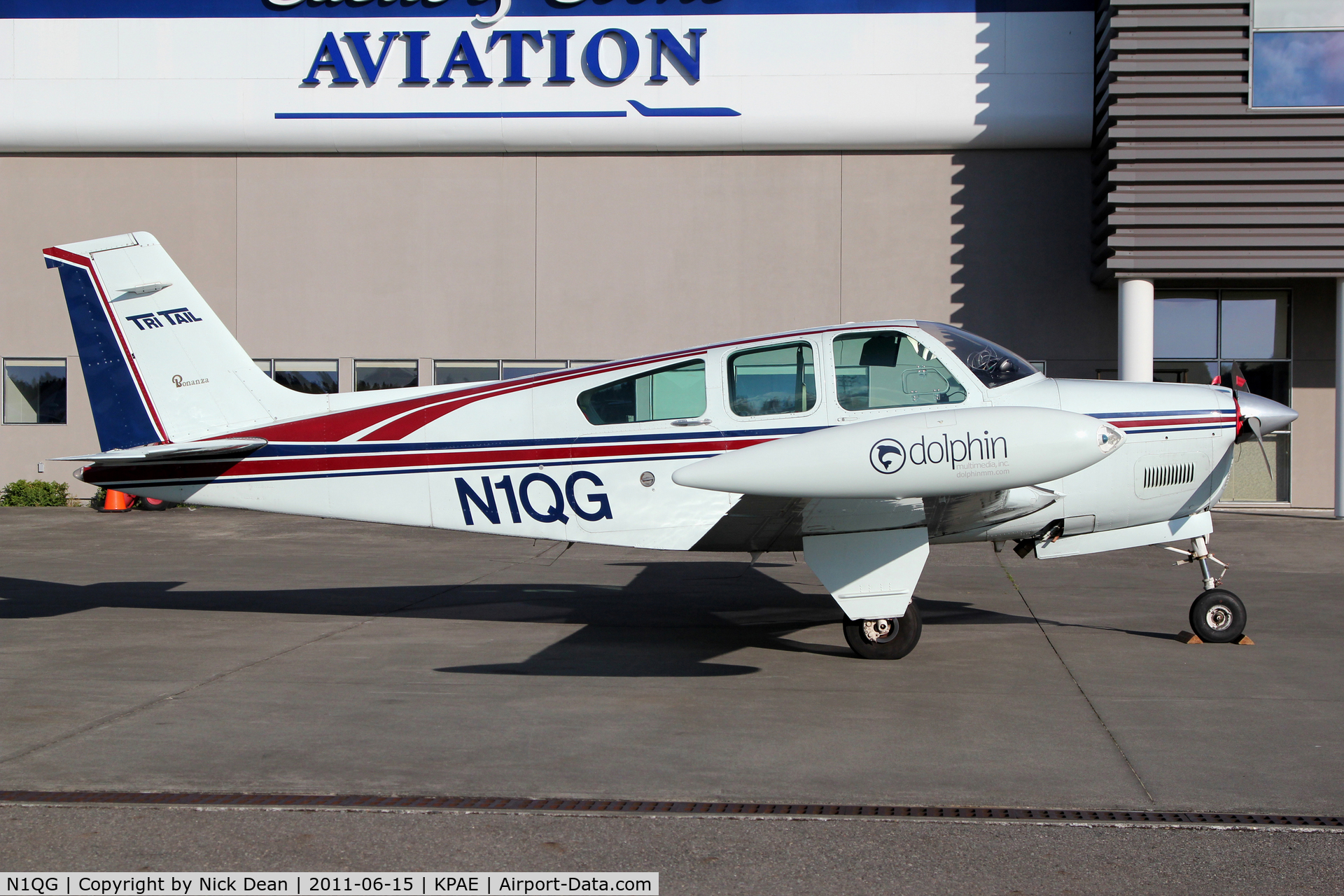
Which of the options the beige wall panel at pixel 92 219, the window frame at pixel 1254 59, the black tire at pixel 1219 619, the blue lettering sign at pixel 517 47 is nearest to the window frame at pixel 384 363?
the beige wall panel at pixel 92 219

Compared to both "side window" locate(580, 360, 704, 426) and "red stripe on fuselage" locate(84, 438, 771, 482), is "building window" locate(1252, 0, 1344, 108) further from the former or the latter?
"red stripe on fuselage" locate(84, 438, 771, 482)

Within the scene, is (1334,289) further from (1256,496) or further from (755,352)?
(755,352)

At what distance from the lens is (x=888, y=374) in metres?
7.39

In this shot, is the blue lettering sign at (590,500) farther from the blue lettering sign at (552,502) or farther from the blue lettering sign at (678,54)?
the blue lettering sign at (678,54)

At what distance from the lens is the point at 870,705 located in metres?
6.27

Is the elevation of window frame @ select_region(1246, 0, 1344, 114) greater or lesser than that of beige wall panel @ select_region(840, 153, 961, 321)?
greater

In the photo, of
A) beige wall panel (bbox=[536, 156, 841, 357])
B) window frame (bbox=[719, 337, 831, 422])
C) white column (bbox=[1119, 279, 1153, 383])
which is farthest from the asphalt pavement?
beige wall panel (bbox=[536, 156, 841, 357])

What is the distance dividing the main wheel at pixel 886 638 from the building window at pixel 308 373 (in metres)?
15.6

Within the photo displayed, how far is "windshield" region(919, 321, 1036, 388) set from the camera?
24.4 feet

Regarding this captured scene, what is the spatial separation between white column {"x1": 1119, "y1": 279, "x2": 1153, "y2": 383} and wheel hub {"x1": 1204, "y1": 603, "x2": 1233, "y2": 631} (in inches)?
435

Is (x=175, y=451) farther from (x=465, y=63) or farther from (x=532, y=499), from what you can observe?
(x=465, y=63)

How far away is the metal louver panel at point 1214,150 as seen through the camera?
57.2 feet

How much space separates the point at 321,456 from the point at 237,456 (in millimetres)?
669

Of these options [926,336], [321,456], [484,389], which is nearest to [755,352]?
[926,336]
